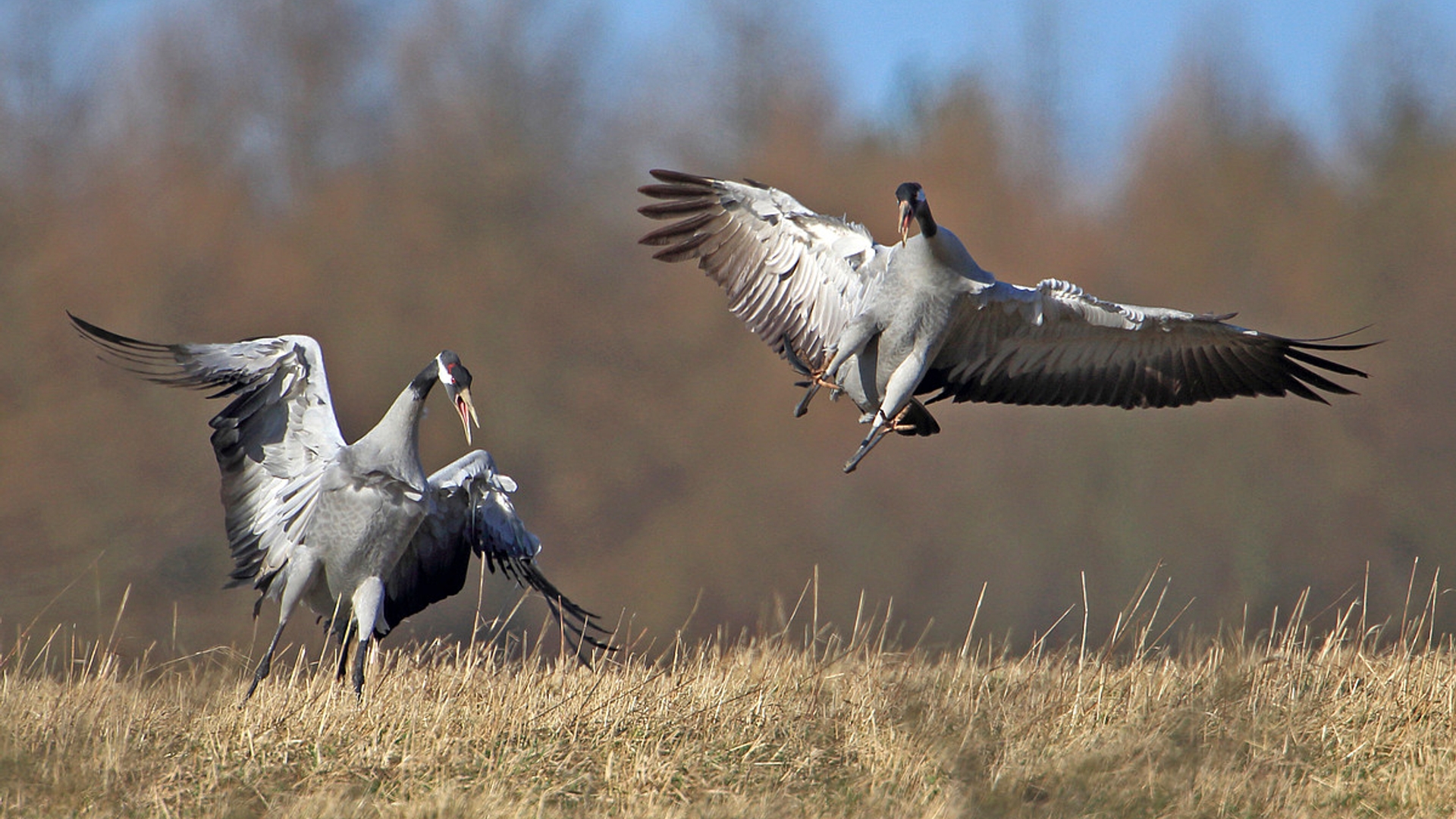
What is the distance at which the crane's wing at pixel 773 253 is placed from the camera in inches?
269

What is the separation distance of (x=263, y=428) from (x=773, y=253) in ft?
8.14

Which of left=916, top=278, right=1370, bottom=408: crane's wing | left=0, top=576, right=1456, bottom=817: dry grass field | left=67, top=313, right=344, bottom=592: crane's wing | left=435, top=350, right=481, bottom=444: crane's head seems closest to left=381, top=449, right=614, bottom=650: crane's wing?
left=435, top=350, right=481, bottom=444: crane's head

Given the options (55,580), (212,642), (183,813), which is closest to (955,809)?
(183,813)

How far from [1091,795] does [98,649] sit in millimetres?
3951

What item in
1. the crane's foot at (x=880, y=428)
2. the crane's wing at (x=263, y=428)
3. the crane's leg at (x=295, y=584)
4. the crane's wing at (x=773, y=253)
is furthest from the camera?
the crane's wing at (x=773, y=253)

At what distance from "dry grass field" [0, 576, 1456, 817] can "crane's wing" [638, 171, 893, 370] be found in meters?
1.95

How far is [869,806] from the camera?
4.05 metres

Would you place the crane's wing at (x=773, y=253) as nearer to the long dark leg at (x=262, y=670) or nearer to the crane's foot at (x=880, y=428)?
the crane's foot at (x=880, y=428)

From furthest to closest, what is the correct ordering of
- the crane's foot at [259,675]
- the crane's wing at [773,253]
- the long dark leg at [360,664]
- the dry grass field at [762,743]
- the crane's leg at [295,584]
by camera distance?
the crane's wing at [773,253] → the crane's leg at [295,584] → the long dark leg at [360,664] → the crane's foot at [259,675] → the dry grass field at [762,743]

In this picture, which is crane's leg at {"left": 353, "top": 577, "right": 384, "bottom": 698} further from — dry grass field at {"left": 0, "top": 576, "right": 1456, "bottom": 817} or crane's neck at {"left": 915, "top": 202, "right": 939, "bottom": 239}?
crane's neck at {"left": 915, "top": 202, "right": 939, "bottom": 239}

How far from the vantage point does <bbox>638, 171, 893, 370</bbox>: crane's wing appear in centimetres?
682

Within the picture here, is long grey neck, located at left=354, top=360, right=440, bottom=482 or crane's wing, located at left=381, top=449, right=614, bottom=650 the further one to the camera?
crane's wing, located at left=381, top=449, right=614, bottom=650

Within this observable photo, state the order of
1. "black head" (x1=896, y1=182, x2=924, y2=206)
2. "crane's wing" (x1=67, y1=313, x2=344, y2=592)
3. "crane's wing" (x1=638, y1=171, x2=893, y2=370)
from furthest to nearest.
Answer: "crane's wing" (x1=638, y1=171, x2=893, y2=370), "black head" (x1=896, y1=182, x2=924, y2=206), "crane's wing" (x1=67, y1=313, x2=344, y2=592)

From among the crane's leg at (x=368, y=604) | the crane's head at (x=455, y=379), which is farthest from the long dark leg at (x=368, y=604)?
the crane's head at (x=455, y=379)
